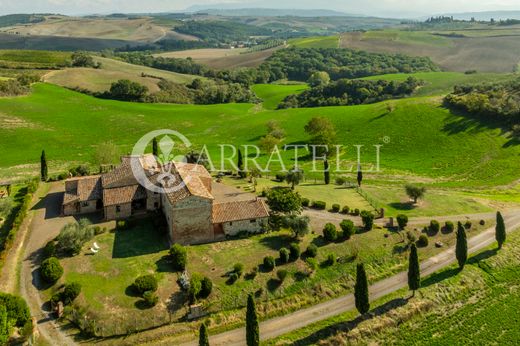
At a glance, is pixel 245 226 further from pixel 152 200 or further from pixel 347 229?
pixel 152 200

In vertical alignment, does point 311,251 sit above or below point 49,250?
below

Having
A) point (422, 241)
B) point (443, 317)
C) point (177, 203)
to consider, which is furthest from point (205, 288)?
point (422, 241)

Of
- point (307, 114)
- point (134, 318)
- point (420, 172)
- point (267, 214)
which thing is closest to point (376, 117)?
point (307, 114)

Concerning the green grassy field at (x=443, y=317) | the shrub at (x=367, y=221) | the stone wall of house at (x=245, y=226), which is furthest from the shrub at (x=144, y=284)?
the shrub at (x=367, y=221)

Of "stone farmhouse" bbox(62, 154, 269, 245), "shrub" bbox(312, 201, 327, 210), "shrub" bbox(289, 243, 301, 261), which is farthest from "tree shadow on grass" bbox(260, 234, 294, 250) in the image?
"shrub" bbox(312, 201, 327, 210)

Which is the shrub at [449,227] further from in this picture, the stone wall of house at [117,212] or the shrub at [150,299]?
the stone wall of house at [117,212]

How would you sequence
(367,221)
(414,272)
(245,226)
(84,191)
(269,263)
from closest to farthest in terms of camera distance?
(414,272)
(269,263)
(245,226)
(367,221)
(84,191)
